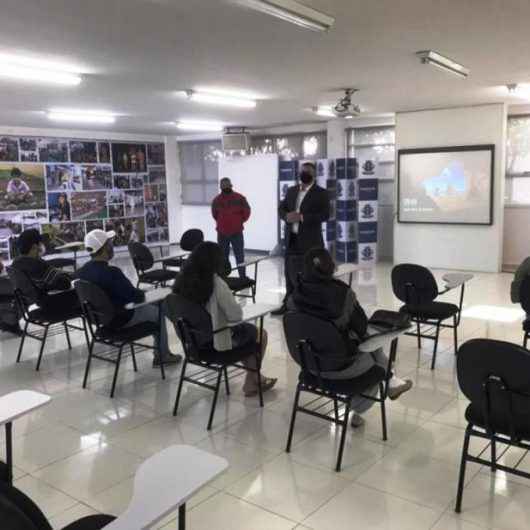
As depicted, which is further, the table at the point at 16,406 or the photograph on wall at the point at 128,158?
the photograph on wall at the point at 128,158

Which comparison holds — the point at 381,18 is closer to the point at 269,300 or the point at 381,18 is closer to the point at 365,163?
the point at 269,300

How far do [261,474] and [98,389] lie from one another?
1.78 metres

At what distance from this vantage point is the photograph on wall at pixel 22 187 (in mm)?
9766

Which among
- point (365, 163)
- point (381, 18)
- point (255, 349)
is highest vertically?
point (381, 18)

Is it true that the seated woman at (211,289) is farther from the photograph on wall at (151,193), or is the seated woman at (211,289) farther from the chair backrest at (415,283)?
the photograph on wall at (151,193)

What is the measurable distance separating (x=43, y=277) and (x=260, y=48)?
109 inches

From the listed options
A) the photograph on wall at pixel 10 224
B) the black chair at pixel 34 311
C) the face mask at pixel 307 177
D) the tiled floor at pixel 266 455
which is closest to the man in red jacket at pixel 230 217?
the face mask at pixel 307 177

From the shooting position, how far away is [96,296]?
383 centimetres

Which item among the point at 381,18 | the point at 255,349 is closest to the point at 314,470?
the point at 255,349

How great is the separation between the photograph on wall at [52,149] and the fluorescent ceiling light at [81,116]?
57.2 inches

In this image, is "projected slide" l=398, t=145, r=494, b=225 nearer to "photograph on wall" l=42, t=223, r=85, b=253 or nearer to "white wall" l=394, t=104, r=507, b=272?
"white wall" l=394, t=104, r=507, b=272

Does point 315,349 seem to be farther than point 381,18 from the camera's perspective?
No

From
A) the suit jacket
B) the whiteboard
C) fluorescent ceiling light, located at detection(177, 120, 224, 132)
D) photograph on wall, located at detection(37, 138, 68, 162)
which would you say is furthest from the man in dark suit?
photograph on wall, located at detection(37, 138, 68, 162)

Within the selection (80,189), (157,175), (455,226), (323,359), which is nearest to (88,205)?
(80,189)
